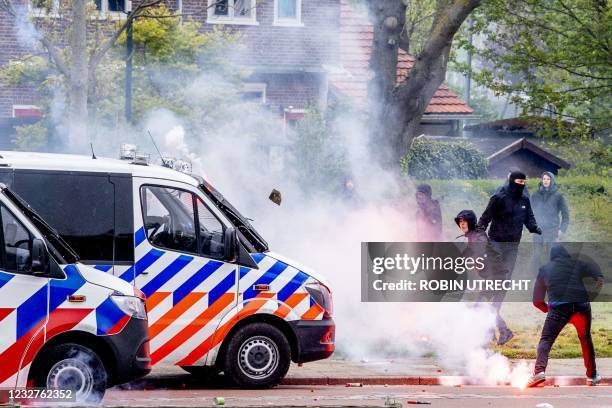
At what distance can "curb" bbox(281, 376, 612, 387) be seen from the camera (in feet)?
42.8

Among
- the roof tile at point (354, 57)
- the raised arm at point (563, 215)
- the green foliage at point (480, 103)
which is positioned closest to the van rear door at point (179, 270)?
the raised arm at point (563, 215)

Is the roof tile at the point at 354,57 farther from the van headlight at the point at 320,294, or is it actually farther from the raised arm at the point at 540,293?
the van headlight at the point at 320,294

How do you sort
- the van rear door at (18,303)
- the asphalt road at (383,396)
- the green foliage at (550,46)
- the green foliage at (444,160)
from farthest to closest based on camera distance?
the green foliage at (444,160)
the green foliage at (550,46)
the asphalt road at (383,396)
the van rear door at (18,303)

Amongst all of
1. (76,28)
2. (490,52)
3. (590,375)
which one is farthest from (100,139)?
(590,375)

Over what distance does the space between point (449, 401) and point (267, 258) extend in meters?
2.13

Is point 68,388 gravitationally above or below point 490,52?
below

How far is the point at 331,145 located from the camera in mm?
23031

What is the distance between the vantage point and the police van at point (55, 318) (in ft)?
32.3

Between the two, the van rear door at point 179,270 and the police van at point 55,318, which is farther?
the van rear door at point 179,270

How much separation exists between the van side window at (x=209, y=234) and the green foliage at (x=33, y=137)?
1240 centimetres

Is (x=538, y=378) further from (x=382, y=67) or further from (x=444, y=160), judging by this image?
(x=444, y=160)

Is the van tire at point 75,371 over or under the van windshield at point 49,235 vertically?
under

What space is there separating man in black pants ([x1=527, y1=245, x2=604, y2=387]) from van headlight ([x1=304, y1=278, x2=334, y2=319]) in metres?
2.10

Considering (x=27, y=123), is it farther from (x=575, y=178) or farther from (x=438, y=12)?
(x=575, y=178)
